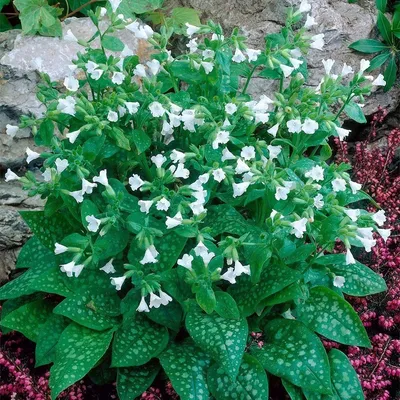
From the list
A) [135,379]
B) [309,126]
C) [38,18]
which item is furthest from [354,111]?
[38,18]

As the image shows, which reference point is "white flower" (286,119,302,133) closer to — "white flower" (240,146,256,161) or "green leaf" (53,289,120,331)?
"white flower" (240,146,256,161)

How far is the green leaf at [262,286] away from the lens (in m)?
2.56

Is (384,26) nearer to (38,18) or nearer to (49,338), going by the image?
(38,18)

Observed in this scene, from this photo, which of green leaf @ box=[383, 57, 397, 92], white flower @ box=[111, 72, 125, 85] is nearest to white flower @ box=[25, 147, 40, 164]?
white flower @ box=[111, 72, 125, 85]

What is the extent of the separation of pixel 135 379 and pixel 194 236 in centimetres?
64

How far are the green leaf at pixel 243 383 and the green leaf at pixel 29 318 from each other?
0.74 meters

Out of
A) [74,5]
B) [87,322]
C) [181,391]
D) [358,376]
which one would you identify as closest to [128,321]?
[87,322]

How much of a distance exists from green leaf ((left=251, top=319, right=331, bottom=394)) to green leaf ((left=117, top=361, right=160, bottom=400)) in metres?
0.41

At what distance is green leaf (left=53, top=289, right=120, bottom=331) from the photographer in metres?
2.63

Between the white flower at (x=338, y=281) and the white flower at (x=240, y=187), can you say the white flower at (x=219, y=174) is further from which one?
the white flower at (x=338, y=281)

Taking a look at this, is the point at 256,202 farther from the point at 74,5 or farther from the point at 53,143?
the point at 74,5

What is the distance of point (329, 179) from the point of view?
8.83ft

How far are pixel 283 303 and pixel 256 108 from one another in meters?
0.80

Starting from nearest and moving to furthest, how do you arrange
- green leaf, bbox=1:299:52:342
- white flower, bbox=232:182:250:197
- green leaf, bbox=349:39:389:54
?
1. white flower, bbox=232:182:250:197
2. green leaf, bbox=1:299:52:342
3. green leaf, bbox=349:39:389:54
